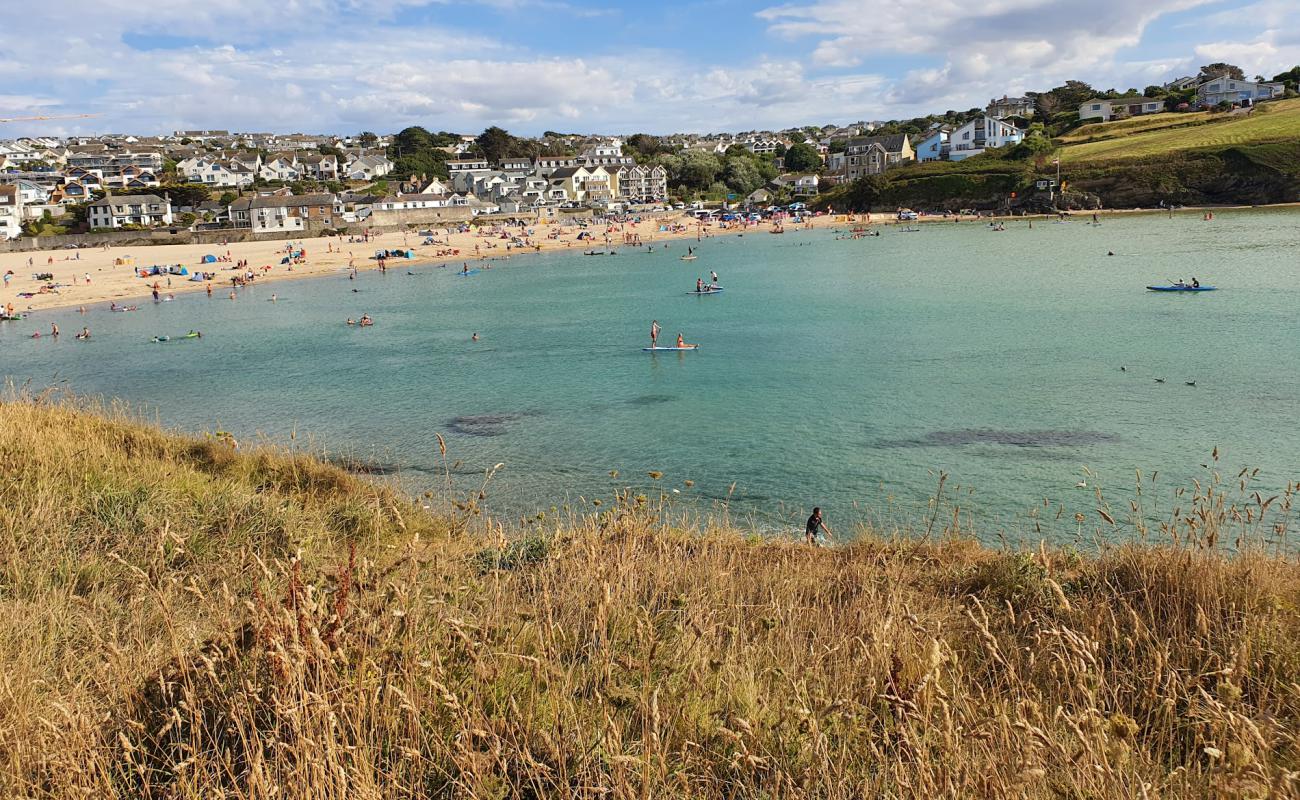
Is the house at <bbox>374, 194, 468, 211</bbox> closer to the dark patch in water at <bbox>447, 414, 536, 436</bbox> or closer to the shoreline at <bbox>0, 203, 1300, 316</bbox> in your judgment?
the shoreline at <bbox>0, 203, 1300, 316</bbox>

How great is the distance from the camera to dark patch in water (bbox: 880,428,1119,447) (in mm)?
18688

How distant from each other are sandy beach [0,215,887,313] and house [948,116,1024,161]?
28.8 meters

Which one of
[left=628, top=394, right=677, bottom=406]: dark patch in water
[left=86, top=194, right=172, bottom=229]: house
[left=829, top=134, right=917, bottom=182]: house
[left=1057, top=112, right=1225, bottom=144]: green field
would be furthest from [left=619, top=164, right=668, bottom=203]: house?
[left=628, top=394, right=677, bottom=406]: dark patch in water

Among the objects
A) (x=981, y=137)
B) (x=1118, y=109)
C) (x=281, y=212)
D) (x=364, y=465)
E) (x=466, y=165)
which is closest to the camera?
(x=364, y=465)

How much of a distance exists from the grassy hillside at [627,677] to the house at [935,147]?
14551 cm

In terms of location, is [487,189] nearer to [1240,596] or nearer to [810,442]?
[810,442]

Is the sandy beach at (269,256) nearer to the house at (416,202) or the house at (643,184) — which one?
the house at (416,202)

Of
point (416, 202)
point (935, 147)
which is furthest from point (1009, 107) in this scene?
point (416, 202)

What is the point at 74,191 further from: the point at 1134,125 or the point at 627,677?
the point at 1134,125

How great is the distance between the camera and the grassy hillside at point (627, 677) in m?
3.02

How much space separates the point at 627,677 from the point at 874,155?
15167 cm

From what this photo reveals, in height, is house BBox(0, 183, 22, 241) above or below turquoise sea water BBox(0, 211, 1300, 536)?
above

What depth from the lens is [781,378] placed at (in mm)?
27484

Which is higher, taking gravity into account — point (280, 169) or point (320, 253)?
point (280, 169)
